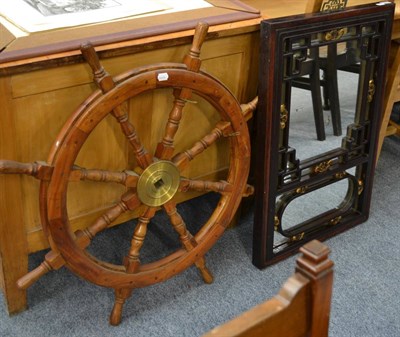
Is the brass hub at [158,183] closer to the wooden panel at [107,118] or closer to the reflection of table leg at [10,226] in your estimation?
the wooden panel at [107,118]

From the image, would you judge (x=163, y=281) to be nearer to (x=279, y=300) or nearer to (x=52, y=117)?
(x=52, y=117)

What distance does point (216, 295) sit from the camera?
6.61ft

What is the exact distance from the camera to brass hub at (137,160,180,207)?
5.75 ft

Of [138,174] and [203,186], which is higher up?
[138,174]

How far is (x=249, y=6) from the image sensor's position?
78.7 inches

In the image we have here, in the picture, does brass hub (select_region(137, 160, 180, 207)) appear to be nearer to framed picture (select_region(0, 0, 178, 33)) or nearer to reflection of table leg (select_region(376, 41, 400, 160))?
framed picture (select_region(0, 0, 178, 33))

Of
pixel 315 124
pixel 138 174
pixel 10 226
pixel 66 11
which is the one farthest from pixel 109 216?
pixel 315 124

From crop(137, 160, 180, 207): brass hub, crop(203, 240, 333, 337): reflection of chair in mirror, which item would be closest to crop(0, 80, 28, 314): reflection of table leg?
crop(137, 160, 180, 207): brass hub

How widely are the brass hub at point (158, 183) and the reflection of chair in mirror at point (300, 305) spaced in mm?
923

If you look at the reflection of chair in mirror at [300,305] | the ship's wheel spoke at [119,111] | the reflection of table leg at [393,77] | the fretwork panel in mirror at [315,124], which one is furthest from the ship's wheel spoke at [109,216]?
the reflection of table leg at [393,77]

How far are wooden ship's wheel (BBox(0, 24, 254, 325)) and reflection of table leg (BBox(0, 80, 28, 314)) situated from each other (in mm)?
82

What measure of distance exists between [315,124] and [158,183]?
0.67 m

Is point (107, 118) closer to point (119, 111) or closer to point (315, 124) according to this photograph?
point (119, 111)

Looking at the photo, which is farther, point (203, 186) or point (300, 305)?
point (203, 186)
